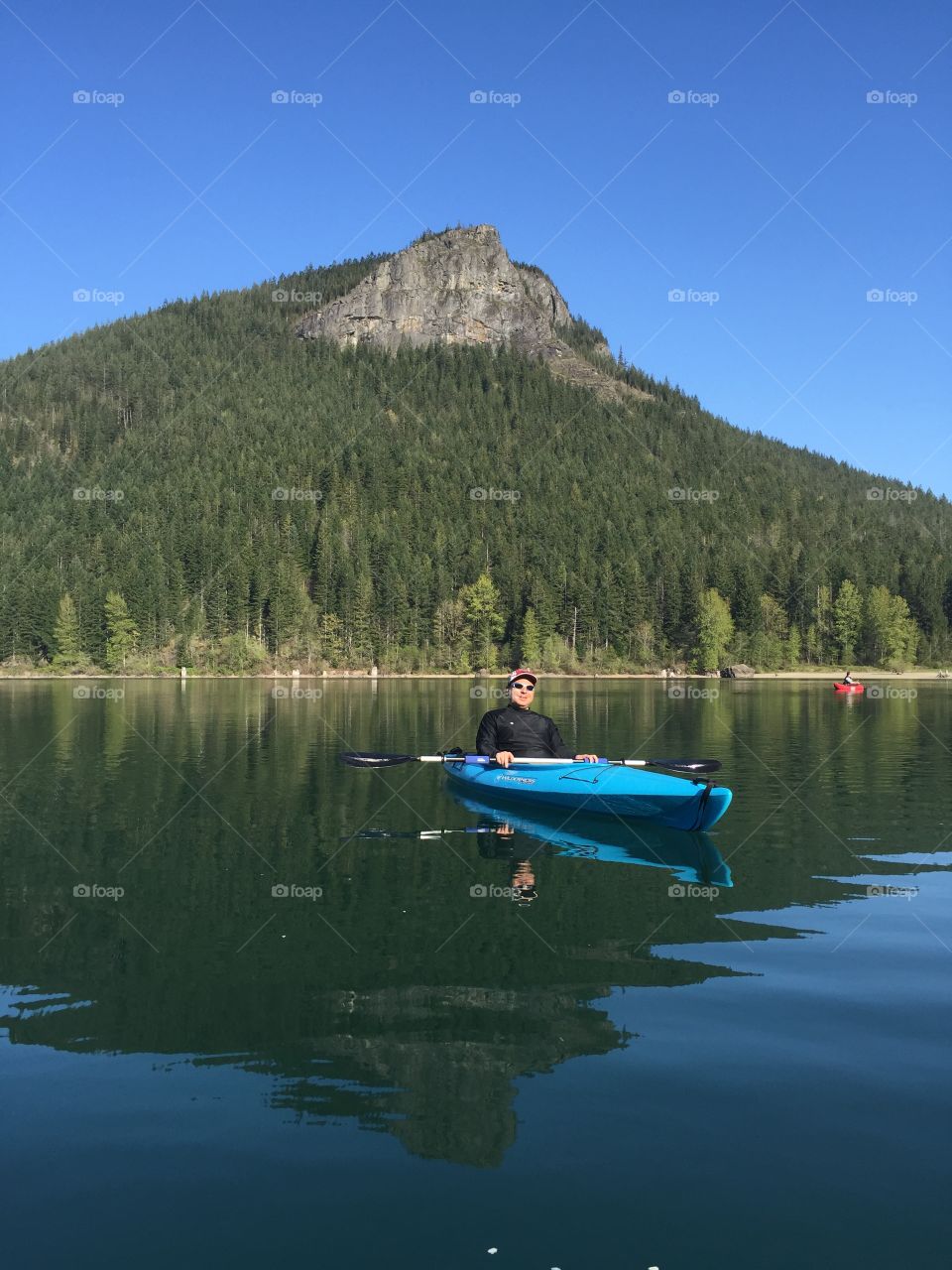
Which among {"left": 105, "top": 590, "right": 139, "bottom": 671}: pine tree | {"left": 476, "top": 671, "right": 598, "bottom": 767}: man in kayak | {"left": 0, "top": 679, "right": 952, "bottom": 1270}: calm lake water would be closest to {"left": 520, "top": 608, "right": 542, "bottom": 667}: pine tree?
{"left": 105, "top": 590, "right": 139, "bottom": 671}: pine tree

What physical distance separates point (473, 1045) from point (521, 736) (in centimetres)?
1640

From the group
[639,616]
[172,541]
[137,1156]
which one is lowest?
[137,1156]

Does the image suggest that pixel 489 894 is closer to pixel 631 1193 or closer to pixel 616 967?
pixel 616 967

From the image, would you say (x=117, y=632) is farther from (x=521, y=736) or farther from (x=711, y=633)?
(x=521, y=736)

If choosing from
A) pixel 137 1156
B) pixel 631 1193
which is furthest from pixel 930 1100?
pixel 137 1156

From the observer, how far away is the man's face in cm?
2434

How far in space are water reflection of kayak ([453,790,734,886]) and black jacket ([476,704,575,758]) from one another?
58.5 inches

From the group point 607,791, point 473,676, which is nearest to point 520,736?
point 607,791

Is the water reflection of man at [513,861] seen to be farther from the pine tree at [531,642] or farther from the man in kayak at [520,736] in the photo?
the pine tree at [531,642]

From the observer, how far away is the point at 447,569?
164875 mm

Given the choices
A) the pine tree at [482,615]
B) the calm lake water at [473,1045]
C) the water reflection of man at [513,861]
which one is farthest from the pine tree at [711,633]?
the water reflection of man at [513,861]

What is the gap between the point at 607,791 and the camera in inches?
934

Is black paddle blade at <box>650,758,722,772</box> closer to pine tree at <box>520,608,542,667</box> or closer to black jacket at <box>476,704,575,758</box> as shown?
black jacket at <box>476,704,575,758</box>

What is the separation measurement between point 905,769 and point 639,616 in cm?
12438
